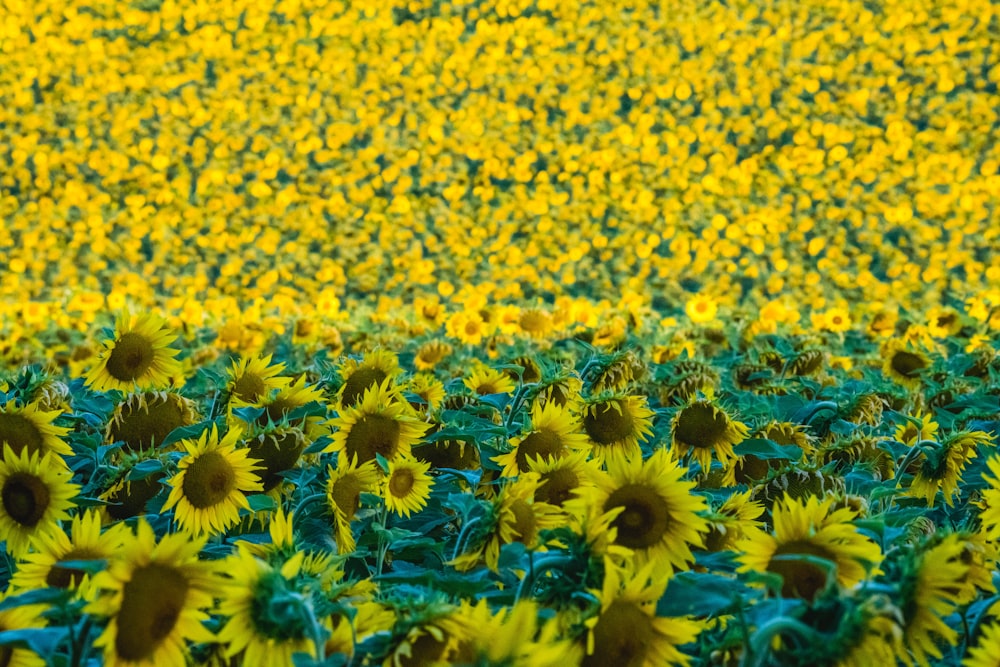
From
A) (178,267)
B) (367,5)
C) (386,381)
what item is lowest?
(386,381)

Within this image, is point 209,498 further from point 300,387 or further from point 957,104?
point 957,104

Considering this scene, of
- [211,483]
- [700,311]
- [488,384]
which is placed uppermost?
[700,311]

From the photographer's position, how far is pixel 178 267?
8.23 m

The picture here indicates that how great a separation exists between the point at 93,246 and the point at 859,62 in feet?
22.6

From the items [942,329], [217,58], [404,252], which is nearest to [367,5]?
[217,58]

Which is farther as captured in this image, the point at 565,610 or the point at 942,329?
the point at 942,329

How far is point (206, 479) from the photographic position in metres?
1.52

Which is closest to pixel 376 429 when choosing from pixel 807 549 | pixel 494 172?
pixel 807 549

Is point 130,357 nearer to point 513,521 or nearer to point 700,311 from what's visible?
point 513,521

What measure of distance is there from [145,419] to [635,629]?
3.73 feet

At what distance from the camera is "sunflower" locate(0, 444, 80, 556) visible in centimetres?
142

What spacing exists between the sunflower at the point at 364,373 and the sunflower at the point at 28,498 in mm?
536

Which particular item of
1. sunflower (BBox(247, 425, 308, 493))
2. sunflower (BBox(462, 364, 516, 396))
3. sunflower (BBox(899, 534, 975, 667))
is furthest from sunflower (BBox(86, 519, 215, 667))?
sunflower (BBox(462, 364, 516, 396))

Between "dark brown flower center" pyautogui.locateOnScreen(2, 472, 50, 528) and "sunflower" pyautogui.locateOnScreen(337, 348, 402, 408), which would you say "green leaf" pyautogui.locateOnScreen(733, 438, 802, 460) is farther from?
"dark brown flower center" pyautogui.locateOnScreen(2, 472, 50, 528)
